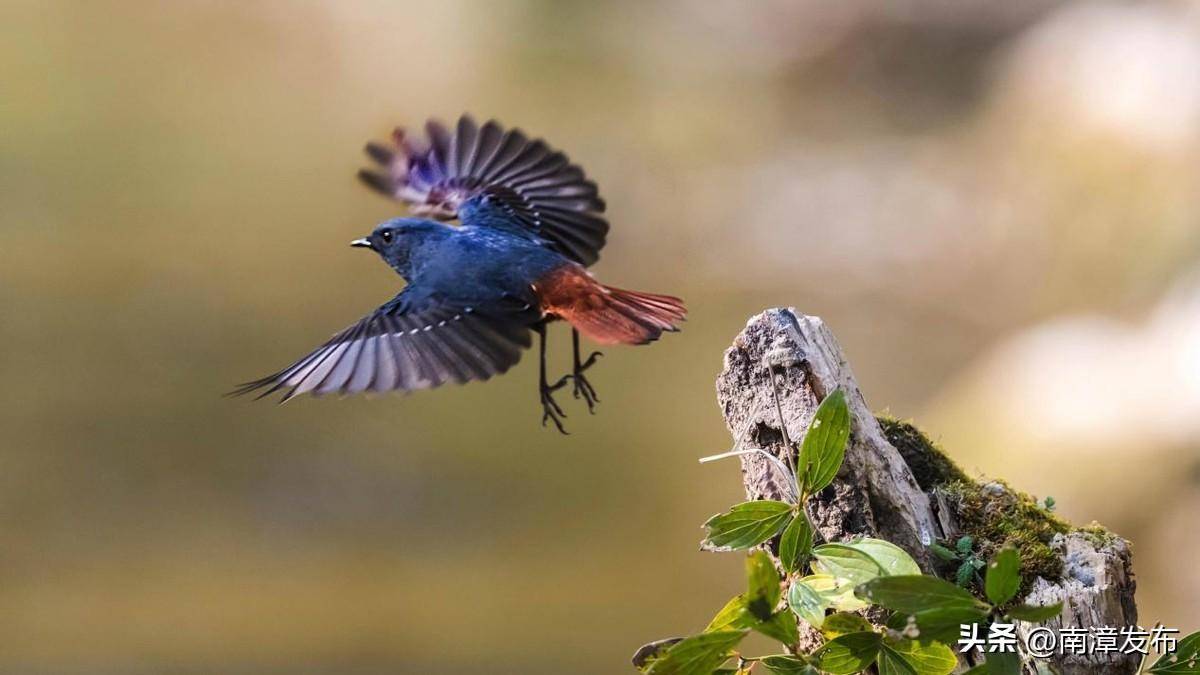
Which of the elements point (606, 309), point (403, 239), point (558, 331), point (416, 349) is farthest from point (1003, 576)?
point (558, 331)

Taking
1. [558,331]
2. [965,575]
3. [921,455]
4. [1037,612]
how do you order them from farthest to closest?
1. [558,331]
2. [921,455]
3. [965,575]
4. [1037,612]

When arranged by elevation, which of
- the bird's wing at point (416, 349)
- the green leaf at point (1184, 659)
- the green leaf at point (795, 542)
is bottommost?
the green leaf at point (1184, 659)

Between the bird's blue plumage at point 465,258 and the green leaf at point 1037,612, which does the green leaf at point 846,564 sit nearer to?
the green leaf at point 1037,612

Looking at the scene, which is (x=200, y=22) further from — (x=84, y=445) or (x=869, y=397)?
(x=869, y=397)

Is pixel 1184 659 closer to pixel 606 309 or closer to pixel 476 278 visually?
pixel 606 309

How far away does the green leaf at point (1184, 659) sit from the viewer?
1.09 meters

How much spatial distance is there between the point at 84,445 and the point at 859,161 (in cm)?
303

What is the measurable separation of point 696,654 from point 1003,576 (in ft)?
0.87

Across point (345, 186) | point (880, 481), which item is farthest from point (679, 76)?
point (880, 481)

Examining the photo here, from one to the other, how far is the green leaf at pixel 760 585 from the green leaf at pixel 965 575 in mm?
308

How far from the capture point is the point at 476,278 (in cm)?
173

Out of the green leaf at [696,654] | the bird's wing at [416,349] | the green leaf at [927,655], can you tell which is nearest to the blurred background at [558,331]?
the bird's wing at [416,349]

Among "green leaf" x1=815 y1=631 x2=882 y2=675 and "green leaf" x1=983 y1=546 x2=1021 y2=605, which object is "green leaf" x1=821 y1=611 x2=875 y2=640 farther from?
"green leaf" x1=983 y1=546 x2=1021 y2=605

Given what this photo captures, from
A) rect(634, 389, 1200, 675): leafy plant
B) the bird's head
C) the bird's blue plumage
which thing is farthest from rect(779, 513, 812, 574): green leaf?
the bird's head
